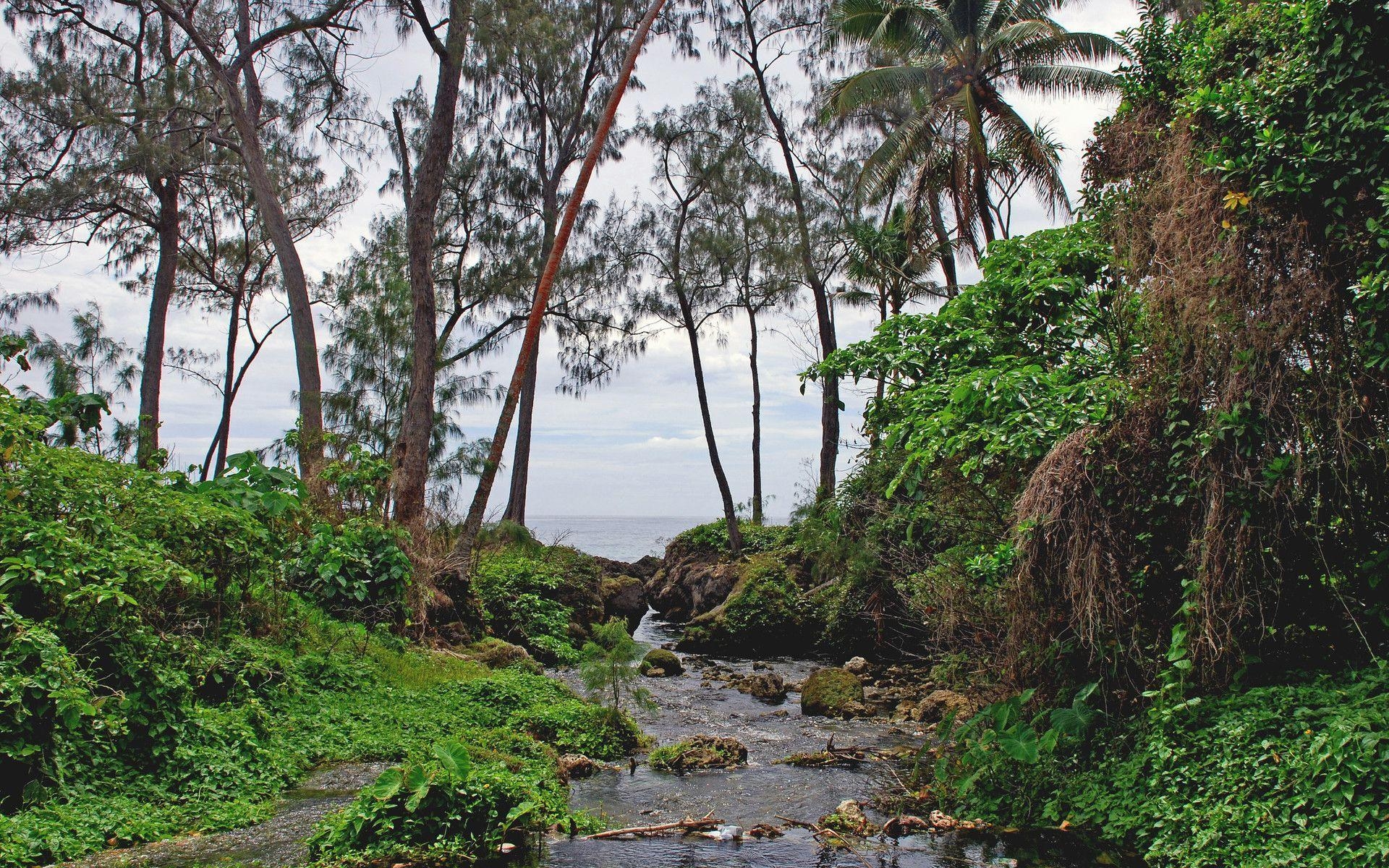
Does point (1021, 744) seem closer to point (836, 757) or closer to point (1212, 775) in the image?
point (1212, 775)

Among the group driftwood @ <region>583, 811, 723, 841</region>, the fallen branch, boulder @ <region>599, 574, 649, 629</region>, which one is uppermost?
boulder @ <region>599, 574, 649, 629</region>

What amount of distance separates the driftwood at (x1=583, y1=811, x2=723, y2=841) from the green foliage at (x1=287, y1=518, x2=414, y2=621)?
538 centimetres

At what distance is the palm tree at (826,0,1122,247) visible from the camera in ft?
57.7

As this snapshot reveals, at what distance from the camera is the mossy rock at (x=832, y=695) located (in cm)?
1170

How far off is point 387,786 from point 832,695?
7334mm

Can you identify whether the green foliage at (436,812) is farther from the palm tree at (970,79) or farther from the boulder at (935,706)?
the palm tree at (970,79)

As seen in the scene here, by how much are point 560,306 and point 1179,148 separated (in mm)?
20740

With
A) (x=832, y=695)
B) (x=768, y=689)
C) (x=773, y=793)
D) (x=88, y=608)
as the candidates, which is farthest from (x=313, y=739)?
(x=768, y=689)

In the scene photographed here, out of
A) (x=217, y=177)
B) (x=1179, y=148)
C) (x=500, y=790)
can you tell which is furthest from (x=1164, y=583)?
(x=217, y=177)

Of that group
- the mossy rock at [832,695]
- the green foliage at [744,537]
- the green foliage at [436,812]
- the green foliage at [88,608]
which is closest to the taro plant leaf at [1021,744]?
the green foliage at [436,812]

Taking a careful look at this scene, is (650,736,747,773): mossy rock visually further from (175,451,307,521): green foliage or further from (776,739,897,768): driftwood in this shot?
(175,451,307,521): green foliage

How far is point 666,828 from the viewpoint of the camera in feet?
21.6

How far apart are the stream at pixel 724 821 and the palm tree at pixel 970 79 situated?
35.8 ft

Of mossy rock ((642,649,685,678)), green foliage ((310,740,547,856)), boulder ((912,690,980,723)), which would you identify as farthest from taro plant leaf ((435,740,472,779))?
mossy rock ((642,649,685,678))
